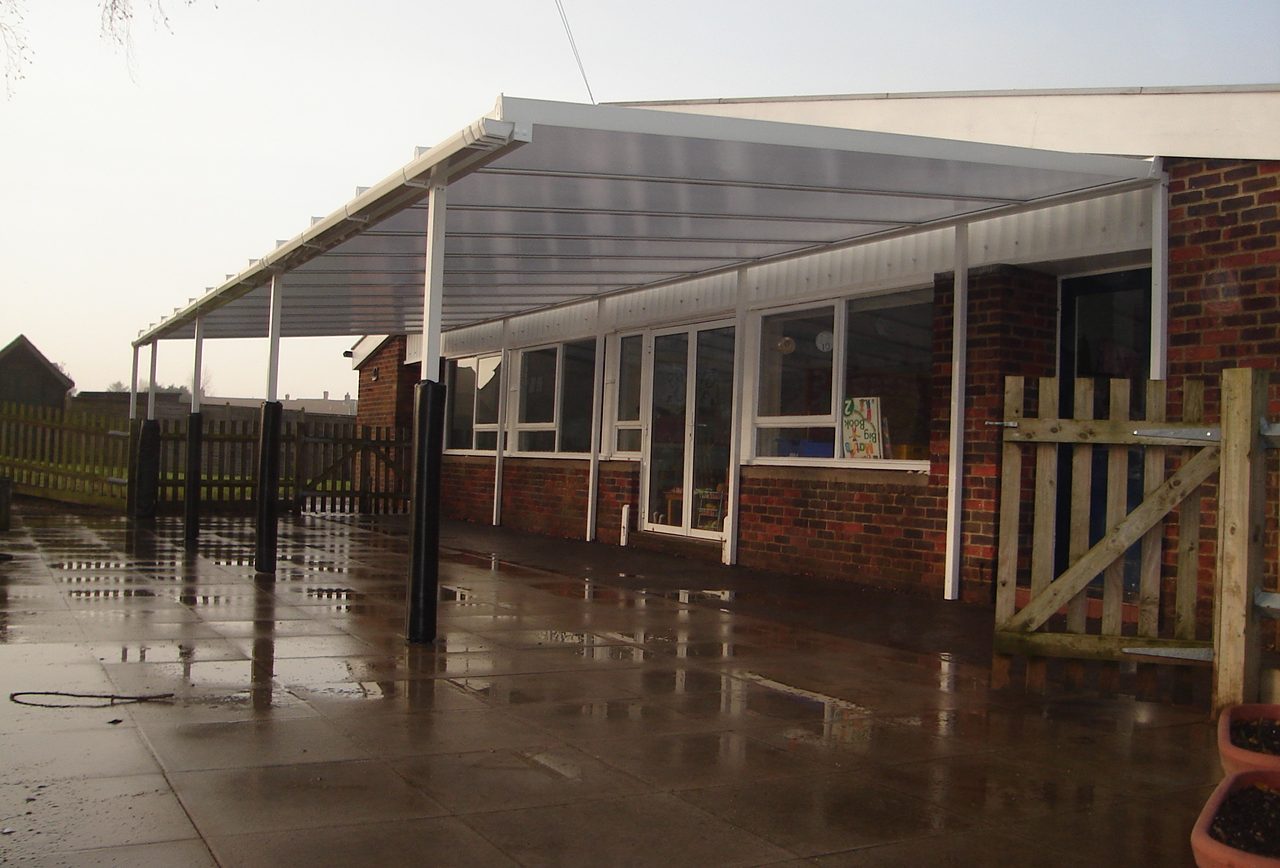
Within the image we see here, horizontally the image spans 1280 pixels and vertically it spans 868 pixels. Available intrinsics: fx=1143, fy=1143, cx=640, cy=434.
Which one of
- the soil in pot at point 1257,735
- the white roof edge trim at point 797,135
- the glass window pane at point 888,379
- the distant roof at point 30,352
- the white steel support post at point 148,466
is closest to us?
the soil in pot at point 1257,735

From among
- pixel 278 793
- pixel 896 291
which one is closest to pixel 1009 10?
pixel 896 291

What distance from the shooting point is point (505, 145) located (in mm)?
5902

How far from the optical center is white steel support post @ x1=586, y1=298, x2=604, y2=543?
14148 mm

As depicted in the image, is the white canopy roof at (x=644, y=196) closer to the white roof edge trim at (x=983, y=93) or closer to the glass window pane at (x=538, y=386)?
the white roof edge trim at (x=983, y=93)

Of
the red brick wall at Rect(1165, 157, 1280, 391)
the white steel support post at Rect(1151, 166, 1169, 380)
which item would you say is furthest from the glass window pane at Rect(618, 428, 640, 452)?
the red brick wall at Rect(1165, 157, 1280, 391)

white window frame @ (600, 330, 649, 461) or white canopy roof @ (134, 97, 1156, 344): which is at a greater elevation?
white canopy roof @ (134, 97, 1156, 344)

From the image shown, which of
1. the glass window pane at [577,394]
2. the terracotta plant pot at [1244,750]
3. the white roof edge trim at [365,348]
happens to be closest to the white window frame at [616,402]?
the glass window pane at [577,394]

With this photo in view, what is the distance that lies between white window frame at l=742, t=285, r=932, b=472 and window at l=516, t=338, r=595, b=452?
11.5 feet

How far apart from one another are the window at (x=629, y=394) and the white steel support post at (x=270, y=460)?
468 centimetres

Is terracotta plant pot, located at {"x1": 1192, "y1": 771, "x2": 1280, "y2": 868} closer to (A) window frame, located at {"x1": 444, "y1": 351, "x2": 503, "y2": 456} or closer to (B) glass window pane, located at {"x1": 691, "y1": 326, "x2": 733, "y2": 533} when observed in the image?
(B) glass window pane, located at {"x1": 691, "y1": 326, "x2": 733, "y2": 533}

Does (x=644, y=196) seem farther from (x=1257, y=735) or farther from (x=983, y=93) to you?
(x=1257, y=735)

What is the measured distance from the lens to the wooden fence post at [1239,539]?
5082 millimetres

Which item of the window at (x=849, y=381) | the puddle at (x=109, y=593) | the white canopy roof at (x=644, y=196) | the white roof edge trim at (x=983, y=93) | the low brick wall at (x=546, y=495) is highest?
A: the white roof edge trim at (x=983, y=93)

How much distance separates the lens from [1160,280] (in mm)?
7504
